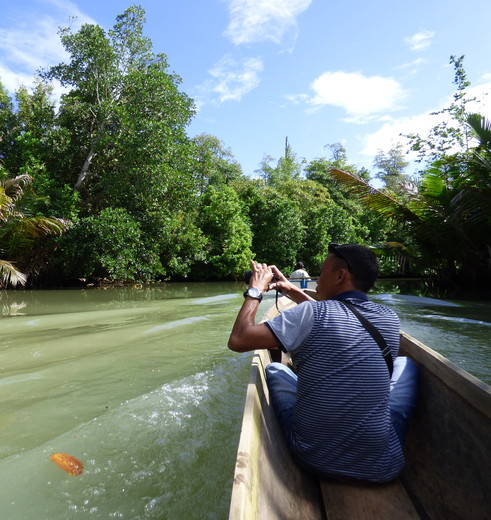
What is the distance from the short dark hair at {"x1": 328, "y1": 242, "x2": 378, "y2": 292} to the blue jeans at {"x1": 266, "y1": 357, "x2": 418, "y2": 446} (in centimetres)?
65

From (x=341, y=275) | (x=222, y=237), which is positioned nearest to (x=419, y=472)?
(x=341, y=275)

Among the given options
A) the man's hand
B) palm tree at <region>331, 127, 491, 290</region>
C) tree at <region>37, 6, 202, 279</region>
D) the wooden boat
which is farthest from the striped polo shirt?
tree at <region>37, 6, 202, 279</region>

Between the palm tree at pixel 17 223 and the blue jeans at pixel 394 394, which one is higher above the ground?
the palm tree at pixel 17 223

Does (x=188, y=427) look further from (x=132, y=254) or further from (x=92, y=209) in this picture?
(x=92, y=209)

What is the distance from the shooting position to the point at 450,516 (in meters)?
1.48

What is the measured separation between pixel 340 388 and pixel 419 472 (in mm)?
744

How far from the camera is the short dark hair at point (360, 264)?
173cm

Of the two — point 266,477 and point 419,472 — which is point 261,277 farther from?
point 419,472

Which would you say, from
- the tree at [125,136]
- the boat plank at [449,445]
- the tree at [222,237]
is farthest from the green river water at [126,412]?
the tree at [222,237]

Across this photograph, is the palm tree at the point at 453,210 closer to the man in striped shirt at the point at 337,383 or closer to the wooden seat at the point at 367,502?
the man in striped shirt at the point at 337,383

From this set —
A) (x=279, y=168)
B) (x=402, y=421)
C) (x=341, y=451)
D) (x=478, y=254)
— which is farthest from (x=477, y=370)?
(x=279, y=168)

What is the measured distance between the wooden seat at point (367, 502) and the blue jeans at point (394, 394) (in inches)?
10.3

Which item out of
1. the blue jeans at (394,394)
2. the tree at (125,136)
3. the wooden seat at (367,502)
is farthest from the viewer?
the tree at (125,136)

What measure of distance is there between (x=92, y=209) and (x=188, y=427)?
14.0 metres
